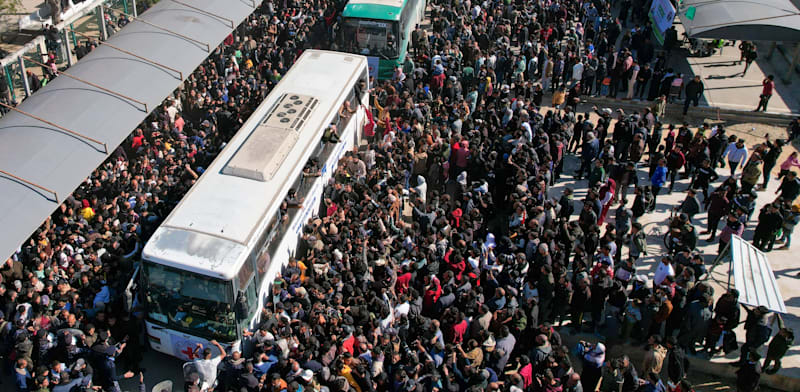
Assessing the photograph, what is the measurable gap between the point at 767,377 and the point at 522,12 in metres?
16.5

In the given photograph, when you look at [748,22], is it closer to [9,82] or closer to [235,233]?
[235,233]

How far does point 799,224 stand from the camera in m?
16.0

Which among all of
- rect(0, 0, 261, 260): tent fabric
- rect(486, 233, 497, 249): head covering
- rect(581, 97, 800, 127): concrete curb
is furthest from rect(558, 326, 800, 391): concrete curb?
rect(581, 97, 800, 127): concrete curb

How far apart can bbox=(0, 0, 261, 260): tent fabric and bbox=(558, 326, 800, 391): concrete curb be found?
31.6 feet

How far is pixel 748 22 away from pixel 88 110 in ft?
59.0

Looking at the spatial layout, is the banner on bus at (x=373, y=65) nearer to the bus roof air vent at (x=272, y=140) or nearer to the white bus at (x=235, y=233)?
the bus roof air vent at (x=272, y=140)

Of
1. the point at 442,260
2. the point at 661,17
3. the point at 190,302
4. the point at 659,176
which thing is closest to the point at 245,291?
the point at 190,302

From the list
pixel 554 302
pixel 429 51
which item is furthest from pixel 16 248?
pixel 429 51

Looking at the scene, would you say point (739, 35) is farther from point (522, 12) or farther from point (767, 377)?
point (767, 377)

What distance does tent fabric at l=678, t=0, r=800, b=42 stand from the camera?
20.4 meters

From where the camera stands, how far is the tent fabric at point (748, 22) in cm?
2044

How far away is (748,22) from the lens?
2048 centimetres

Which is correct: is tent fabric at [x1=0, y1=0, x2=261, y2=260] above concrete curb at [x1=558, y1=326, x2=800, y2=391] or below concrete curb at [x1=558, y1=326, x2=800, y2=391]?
above

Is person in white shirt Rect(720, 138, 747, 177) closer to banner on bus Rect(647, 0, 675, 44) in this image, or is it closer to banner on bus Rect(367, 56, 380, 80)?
banner on bus Rect(647, 0, 675, 44)
